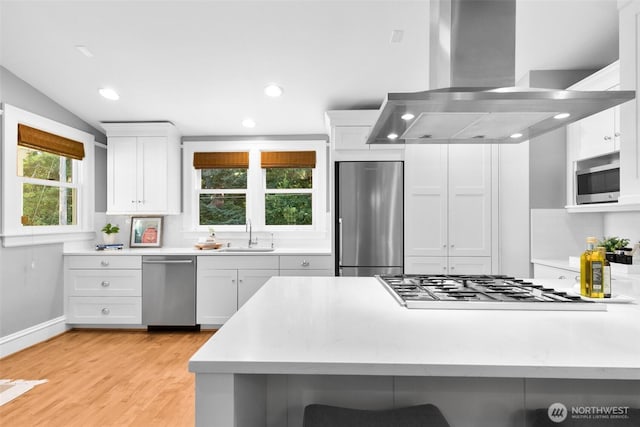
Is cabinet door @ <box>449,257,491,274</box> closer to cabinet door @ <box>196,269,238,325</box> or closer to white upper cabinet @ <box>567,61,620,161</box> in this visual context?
white upper cabinet @ <box>567,61,620,161</box>

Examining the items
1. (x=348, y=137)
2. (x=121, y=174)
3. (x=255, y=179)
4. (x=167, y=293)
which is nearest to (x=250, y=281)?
(x=167, y=293)

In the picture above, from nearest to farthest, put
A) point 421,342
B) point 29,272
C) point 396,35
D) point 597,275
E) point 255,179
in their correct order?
1. point 421,342
2. point 597,275
3. point 396,35
4. point 29,272
5. point 255,179

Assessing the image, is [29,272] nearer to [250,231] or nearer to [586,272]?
[250,231]

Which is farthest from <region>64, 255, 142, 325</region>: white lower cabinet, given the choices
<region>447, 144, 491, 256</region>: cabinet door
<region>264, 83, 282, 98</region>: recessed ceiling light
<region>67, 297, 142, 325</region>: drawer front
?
<region>447, 144, 491, 256</region>: cabinet door

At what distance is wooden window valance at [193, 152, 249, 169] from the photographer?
189 inches

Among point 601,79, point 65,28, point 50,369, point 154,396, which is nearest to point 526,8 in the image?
point 601,79

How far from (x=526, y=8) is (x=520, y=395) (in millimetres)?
2525

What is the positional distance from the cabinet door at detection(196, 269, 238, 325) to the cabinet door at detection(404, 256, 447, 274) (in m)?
1.77

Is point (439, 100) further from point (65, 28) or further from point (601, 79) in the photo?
point (65, 28)

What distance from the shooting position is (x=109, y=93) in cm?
380

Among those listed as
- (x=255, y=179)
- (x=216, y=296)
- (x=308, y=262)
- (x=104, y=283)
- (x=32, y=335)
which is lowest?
(x=32, y=335)


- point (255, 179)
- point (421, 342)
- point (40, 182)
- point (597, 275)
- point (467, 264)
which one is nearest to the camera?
point (421, 342)

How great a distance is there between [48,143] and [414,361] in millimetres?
4204

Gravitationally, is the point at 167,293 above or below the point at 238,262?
below
